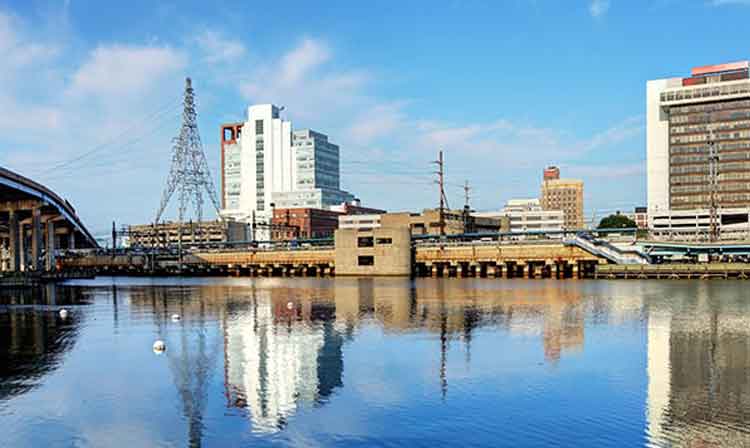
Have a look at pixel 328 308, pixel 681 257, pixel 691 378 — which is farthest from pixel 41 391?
pixel 681 257

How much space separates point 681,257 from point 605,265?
66.6 ft

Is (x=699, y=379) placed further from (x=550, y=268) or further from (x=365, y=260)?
(x=365, y=260)

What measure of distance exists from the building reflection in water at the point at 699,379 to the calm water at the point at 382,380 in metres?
0.08

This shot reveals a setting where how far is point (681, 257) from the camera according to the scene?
368 ft

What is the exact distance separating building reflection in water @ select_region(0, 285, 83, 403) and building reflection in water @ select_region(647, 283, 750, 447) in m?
19.2

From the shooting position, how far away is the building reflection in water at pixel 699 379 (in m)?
16.8

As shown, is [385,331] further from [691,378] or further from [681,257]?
[681,257]

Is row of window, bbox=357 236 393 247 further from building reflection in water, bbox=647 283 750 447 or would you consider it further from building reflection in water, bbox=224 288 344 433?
building reflection in water, bbox=647 283 750 447

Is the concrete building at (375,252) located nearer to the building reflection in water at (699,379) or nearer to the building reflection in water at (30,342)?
the building reflection in water at (30,342)

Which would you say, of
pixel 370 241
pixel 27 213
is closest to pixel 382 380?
pixel 370 241

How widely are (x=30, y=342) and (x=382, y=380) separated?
19.6 meters

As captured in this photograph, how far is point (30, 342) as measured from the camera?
33281 mm

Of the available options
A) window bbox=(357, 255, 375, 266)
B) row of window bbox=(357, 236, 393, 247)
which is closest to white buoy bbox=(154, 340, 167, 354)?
row of window bbox=(357, 236, 393, 247)

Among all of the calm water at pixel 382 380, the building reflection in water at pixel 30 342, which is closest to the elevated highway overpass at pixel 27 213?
the building reflection in water at pixel 30 342
